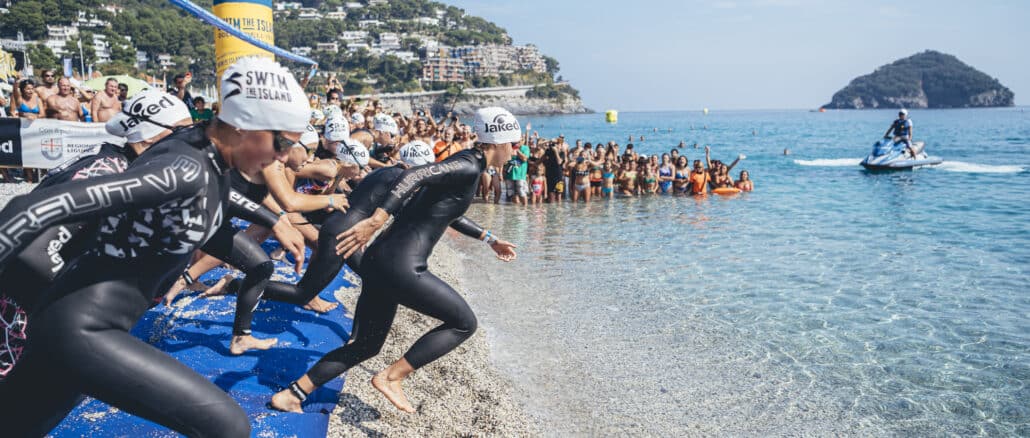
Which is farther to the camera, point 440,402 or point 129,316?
point 440,402

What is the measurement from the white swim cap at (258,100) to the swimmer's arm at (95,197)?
0.23 m

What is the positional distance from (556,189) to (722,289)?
9.57 meters

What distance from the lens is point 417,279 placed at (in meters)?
3.78

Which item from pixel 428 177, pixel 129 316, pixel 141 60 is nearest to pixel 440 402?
pixel 428 177

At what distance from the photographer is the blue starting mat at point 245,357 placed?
139 inches

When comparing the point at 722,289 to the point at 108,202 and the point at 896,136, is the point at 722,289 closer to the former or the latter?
the point at 108,202

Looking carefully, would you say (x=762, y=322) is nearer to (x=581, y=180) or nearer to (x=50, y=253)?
(x=50, y=253)

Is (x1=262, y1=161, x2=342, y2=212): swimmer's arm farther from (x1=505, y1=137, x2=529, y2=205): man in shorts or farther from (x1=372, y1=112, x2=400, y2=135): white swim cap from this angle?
(x1=505, y1=137, x2=529, y2=205): man in shorts

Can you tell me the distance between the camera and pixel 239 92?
2.26 m

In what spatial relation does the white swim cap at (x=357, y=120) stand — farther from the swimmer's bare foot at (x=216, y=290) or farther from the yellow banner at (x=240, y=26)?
the swimmer's bare foot at (x=216, y=290)

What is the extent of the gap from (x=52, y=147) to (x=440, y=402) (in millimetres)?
11311

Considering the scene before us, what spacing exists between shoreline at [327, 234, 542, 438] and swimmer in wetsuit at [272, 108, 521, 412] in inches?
10.7

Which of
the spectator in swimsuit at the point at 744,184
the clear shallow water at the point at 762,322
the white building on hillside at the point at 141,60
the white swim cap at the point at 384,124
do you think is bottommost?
the clear shallow water at the point at 762,322

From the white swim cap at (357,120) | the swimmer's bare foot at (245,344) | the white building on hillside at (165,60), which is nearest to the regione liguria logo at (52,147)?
the white swim cap at (357,120)
